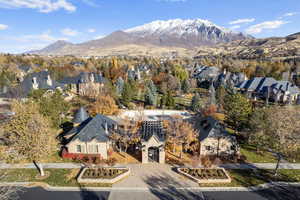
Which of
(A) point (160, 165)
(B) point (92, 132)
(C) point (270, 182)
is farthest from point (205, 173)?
(B) point (92, 132)

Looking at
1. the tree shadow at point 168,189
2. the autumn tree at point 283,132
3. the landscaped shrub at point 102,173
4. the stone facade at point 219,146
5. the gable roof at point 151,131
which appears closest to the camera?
the tree shadow at point 168,189

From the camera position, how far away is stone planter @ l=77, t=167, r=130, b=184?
898 inches

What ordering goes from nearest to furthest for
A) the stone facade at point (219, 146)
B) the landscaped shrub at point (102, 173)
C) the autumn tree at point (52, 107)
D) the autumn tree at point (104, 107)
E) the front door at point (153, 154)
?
the landscaped shrub at point (102, 173) → the front door at point (153, 154) → the stone facade at point (219, 146) → the autumn tree at point (52, 107) → the autumn tree at point (104, 107)

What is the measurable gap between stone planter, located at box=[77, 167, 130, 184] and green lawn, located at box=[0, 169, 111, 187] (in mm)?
711

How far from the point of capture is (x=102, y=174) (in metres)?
23.9

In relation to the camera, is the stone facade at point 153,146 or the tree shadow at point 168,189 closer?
the tree shadow at point 168,189

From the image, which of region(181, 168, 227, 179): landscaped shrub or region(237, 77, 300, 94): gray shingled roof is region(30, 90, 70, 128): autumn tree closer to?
region(181, 168, 227, 179): landscaped shrub

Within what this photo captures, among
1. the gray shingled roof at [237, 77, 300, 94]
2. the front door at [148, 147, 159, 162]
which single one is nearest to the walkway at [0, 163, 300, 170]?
the front door at [148, 147, 159, 162]

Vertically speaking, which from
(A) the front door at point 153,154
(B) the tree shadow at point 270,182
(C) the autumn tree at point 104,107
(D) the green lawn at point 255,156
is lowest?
(B) the tree shadow at point 270,182

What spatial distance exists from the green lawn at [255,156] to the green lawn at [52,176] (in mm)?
22131

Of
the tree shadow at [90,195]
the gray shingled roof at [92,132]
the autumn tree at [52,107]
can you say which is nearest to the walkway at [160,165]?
the gray shingled roof at [92,132]

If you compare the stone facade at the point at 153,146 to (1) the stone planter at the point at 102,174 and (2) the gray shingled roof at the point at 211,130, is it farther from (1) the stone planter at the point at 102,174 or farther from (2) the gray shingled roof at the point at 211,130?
(2) the gray shingled roof at the point at 211,130

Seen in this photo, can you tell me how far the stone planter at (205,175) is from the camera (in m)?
22.8

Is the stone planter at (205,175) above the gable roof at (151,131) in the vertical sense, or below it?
below
